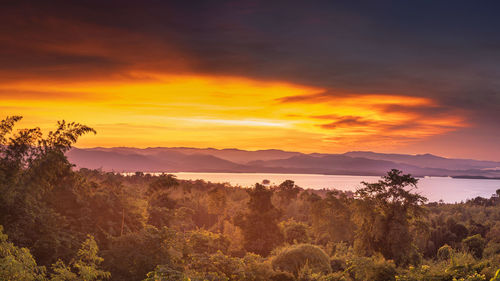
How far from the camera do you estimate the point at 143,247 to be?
1650 centimetres

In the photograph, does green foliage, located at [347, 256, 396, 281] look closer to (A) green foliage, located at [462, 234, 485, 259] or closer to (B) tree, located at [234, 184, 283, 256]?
(B) tree, located at [234, 184, 283, 256]

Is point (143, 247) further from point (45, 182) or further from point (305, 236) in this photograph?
point (305, 236)

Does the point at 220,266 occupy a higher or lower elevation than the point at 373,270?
higher

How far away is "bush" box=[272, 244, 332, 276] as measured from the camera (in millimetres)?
22953

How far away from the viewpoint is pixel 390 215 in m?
26.2

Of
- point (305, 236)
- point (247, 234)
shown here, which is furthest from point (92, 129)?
point (305, 236)

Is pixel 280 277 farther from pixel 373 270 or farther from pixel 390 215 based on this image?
pixel 390 215

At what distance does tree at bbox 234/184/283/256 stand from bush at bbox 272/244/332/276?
10601 mm

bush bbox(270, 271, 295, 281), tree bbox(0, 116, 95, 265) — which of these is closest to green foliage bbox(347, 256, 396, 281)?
bush bbox(270, 271, 295, 281)

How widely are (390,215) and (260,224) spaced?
12.9 m

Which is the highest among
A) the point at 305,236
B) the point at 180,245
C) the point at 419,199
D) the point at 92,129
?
the point at 92,129

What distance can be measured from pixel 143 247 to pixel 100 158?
141m

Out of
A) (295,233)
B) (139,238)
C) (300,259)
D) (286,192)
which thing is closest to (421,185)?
(286,192)

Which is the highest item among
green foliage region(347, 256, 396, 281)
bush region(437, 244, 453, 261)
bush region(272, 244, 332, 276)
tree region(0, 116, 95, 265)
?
tree region(0, 116, 95, 265)
